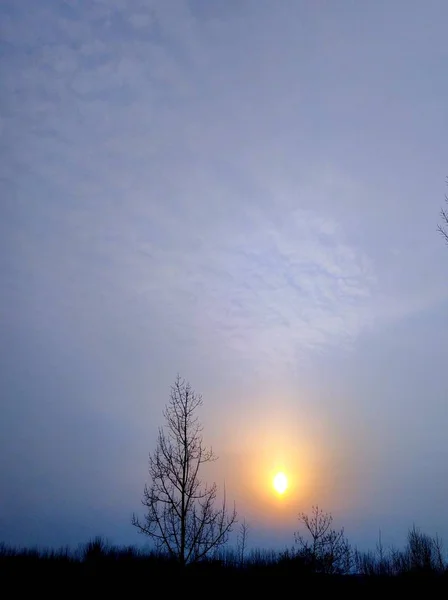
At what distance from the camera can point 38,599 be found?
14.9m

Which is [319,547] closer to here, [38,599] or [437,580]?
[437,580]

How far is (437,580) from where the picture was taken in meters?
18.8

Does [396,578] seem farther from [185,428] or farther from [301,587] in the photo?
[185,428]

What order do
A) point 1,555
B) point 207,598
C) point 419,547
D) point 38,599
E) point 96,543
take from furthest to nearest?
1. point 419,547
2. point 96,543
3. point 1,555
4. point 207,598
5. point 38,599

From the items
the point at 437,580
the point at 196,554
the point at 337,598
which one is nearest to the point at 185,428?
the point at 196,554

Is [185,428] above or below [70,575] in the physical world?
above

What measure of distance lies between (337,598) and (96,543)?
13035 millimetres

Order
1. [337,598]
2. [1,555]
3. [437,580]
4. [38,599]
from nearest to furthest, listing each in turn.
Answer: [38,599]
[337,598]
[437,580]
[1,555]

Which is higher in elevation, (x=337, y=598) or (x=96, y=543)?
(x=96, y=543)

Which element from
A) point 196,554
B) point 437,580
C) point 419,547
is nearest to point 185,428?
point 196,554

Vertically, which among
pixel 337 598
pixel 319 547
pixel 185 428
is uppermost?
pixel 185 428

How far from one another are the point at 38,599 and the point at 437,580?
579 inches

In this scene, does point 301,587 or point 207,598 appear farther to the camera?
point 301,587

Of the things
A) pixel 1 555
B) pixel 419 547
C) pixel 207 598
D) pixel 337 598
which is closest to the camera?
pixel 207 598
